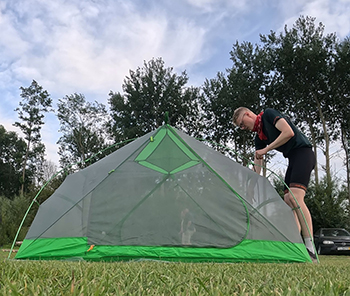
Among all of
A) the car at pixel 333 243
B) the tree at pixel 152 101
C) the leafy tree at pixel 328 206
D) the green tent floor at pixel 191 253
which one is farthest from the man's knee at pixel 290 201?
the tree at pixel 152 101

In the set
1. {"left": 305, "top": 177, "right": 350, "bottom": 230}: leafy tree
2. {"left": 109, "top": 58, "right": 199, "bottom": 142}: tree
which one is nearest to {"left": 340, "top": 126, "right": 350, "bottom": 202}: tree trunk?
{"left": 305, "top": 177, "right": 350, "bottom": 230}: leafy tree

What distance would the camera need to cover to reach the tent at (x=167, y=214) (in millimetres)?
2627

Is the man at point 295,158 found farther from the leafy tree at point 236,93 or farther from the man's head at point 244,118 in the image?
the leafy tree at point 236,93

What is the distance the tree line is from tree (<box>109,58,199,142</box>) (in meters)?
0.06

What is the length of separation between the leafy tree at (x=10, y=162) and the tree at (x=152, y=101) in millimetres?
12920

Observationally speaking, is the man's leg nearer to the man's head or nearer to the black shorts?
the black shorts

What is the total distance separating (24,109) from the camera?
24594 millimetres

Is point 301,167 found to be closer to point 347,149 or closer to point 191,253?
point 191,253

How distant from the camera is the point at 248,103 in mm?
15656

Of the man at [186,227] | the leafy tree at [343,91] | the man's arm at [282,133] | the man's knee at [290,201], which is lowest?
the man at [186,227]

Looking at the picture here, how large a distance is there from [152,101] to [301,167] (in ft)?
52.7

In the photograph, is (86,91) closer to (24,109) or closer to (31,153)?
(24,109)

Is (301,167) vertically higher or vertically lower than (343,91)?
lower

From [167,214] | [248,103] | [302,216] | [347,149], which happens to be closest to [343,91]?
[347,149]
